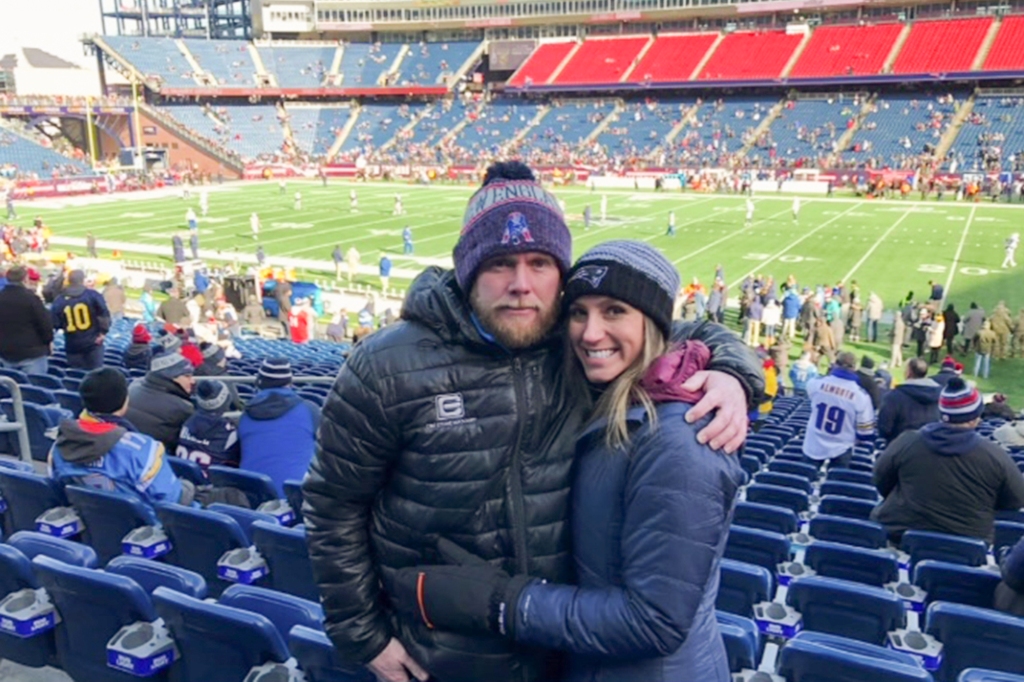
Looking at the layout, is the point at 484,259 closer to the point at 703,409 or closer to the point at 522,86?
the point at 703,409

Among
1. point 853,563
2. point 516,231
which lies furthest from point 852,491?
point 516,231

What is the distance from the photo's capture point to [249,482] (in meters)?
5.14

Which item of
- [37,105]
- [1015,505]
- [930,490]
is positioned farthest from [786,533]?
[37,105]

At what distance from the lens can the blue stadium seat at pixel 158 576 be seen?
3.32 metres

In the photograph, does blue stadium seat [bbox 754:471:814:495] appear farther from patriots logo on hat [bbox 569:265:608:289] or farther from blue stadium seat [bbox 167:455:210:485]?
patriots logo on hat [bbox 569:265:608:289]

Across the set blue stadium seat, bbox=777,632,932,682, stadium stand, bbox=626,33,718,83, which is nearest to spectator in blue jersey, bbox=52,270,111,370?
blue stadium seat, bbox=777,632,932,682

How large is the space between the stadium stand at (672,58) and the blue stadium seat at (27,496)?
62.7 metres

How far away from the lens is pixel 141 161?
58.5 m

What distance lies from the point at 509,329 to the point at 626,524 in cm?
58

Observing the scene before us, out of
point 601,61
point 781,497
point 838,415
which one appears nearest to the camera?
point 781,497

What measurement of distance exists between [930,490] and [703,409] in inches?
151

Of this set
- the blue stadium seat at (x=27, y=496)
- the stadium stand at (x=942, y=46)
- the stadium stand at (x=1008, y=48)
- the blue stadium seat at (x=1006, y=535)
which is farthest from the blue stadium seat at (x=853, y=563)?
the stadium stand at (x=942, y=46)

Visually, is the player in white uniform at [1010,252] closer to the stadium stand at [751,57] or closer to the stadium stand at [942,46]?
the stadium stand at [942,46]

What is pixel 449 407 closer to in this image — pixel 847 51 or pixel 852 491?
pixel 852 491
